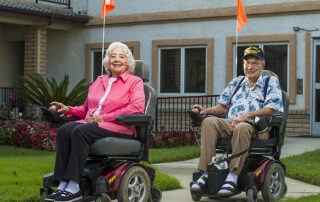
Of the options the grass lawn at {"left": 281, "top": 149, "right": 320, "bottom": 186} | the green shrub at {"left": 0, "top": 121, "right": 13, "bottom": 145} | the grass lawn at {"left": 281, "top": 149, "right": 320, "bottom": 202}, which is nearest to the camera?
the grass lawn at {"left": 281, "top": 149, "right": 320, "bottom": 202}

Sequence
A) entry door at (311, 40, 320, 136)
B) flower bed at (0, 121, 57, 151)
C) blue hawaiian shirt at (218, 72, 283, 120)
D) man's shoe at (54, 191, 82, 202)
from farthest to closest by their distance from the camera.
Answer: entry door at (311, 40, 320, 136)
flower bed at (0, 121, 57, 151)
blue hawaiian shirt at (218, 72, 283, 120)
man's shoe at (54, 191, 82, 202)

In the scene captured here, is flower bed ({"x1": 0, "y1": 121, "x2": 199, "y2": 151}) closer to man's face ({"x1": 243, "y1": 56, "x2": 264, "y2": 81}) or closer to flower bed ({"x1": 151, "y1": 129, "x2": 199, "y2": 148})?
flower bed ({"x1": 151, "y1": 129, "x2": 199, "y2": 148})

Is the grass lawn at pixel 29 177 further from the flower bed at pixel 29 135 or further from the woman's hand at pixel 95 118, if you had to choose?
the flower bed at pixel 29 135

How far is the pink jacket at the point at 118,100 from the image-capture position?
19.8 feet

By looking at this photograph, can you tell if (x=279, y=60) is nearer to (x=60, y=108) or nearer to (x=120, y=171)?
(x=60, y=108)

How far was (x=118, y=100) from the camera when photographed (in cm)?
614

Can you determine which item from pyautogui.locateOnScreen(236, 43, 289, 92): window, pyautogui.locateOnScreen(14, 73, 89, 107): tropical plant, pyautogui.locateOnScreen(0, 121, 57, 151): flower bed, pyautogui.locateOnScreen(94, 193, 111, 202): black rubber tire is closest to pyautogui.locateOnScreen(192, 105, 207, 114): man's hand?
pyautogui.locateOnScreen(94, 193, 111, 202): black rubber tire

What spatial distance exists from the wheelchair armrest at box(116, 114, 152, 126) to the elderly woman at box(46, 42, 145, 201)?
4.9 inches

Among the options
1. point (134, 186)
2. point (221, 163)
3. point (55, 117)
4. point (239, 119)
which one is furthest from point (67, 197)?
point (239, 119)

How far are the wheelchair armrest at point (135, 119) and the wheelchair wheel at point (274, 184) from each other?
51.7 inches

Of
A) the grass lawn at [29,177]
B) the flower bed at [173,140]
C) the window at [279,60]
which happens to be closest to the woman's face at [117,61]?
the grass lawn at [29,177]

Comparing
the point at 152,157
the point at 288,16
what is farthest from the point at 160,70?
the point at 152,157

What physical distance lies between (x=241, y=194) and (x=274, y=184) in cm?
57

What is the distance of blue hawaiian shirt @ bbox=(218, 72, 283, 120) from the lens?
6469 millimetres
